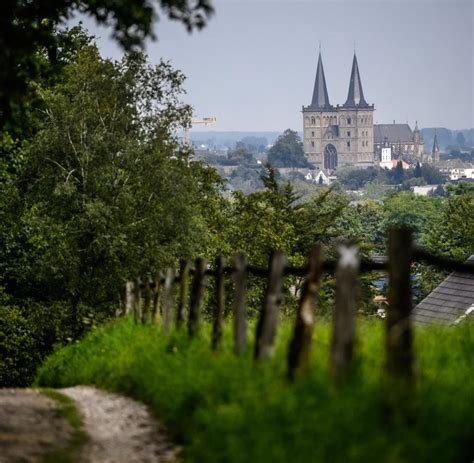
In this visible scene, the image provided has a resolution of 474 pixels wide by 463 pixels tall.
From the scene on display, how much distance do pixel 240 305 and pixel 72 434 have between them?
1.90 meters

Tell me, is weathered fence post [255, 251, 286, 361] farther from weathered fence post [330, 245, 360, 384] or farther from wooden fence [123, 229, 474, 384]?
weathered fence post [330, 245, 360, 384]

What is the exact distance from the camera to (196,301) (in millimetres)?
11922

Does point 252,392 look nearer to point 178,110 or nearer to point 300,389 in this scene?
point 300,389

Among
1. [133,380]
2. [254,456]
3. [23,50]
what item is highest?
[23,50]

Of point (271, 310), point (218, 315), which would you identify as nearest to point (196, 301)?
point (218, 315)

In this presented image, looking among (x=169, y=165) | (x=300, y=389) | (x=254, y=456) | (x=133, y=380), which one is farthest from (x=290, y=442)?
(x=169, y=165)

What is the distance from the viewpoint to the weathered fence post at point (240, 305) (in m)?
9.98

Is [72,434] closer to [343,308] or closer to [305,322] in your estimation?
[305,322]

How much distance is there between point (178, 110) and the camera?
4281 centimetres

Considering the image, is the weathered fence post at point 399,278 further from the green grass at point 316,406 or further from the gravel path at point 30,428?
the gravel path at point 30,428

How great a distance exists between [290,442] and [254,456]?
8.9 inches

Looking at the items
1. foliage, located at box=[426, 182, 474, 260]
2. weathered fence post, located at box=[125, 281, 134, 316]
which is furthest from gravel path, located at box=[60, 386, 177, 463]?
foliage, located at box=[426, 182, 474, 260]

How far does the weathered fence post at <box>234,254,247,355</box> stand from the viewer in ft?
32.8

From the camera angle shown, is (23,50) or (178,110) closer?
(23,50)
